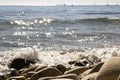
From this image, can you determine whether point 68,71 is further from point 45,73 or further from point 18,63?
point 18,63

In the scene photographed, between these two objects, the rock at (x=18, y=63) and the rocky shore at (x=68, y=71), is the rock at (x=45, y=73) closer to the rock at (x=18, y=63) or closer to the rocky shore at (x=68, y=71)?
the rocky shore at (x=68, y=71)

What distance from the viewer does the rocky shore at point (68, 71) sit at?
14.6ft

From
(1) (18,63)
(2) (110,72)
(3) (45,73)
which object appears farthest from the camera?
(1) (18,63)

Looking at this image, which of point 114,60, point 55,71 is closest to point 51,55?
point 55,71

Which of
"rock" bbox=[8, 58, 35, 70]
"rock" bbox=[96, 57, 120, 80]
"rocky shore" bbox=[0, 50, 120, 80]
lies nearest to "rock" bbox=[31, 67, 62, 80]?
"rocky shore" bbox=[0, 50, 120, 80]

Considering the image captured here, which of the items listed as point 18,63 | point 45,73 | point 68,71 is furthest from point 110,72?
point 18,63

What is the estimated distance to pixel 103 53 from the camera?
10852mm

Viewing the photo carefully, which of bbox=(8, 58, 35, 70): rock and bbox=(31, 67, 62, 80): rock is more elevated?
bbox=(31, 67, 62, 80): rock

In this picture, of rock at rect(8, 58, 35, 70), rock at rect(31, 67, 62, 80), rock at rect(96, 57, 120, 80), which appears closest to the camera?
rock at rect(96, 57, 120, 80)

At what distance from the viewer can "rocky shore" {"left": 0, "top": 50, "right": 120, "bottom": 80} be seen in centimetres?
446

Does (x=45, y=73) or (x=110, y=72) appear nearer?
(x=110, y=72)

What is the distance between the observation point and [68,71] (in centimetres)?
612

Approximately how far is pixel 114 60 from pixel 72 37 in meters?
12.3

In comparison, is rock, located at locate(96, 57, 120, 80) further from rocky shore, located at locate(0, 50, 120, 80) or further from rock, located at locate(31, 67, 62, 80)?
rock, located at locate(31, 67, 62, 80)
